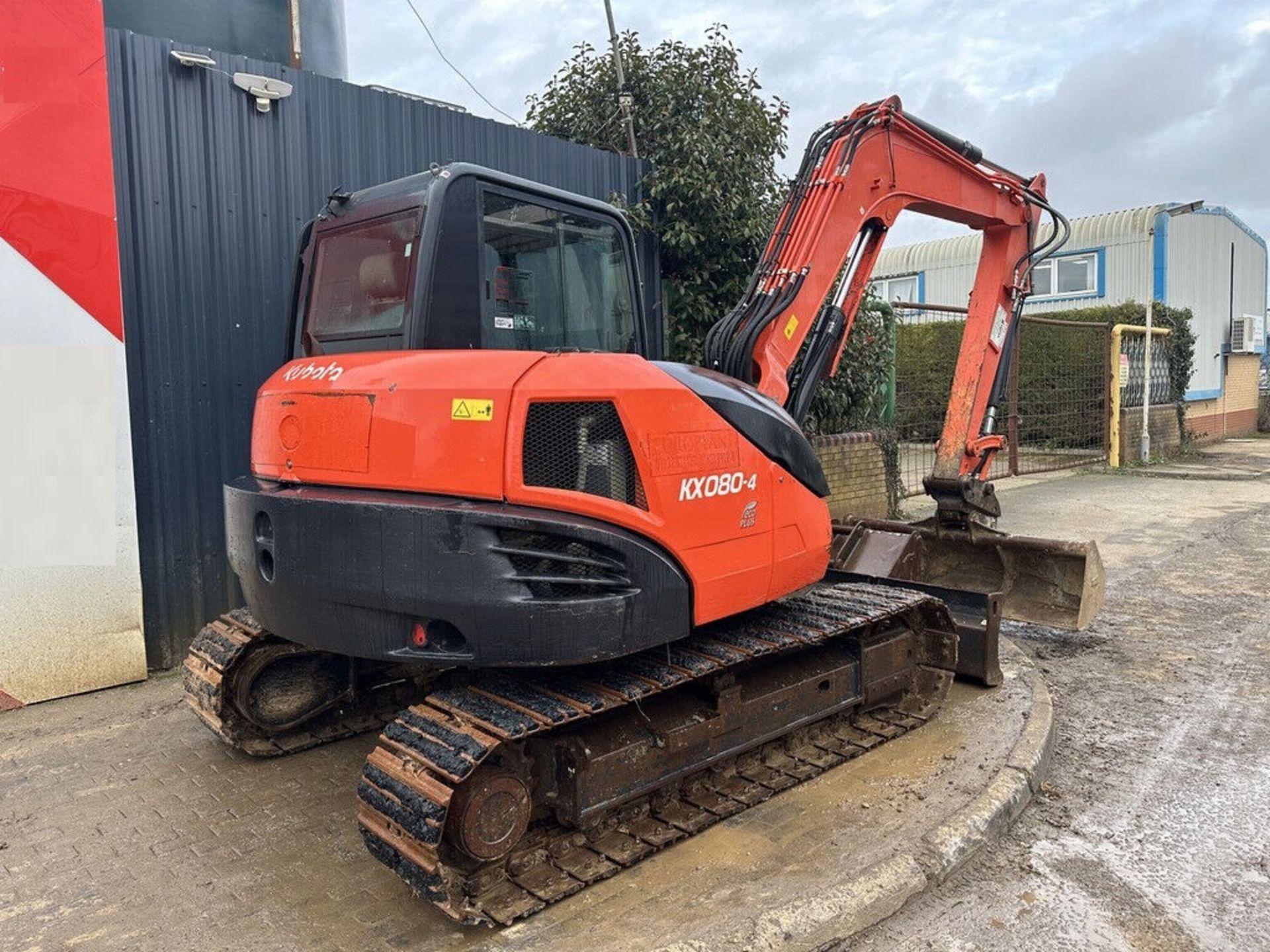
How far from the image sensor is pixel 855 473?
9.38 m

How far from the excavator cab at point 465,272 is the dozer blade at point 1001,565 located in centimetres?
240

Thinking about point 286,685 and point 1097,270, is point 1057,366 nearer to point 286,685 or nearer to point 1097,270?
point 1097,270

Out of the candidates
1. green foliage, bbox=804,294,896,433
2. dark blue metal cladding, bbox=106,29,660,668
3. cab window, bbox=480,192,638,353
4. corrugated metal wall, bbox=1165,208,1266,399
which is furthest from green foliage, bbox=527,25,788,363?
corrugated metal wall, bbox=1165,208,1266,399

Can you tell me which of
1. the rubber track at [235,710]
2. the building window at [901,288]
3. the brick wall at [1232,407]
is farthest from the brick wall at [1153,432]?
the rubber track at [235,710]

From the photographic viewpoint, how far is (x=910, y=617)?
4.76 metres

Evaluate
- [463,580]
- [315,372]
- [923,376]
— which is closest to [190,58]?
[315,372]

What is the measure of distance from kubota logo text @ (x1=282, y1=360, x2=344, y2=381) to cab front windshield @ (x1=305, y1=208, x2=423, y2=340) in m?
0.21

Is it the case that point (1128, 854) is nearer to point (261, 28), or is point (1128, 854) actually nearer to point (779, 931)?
point (779, 931)

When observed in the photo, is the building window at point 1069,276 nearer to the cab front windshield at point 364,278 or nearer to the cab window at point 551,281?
the cab window at point 551,281

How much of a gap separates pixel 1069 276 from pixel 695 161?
16.0 meters

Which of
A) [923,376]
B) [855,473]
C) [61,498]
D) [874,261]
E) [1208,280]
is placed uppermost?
[1208,280]

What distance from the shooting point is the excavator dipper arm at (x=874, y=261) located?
4711 mm

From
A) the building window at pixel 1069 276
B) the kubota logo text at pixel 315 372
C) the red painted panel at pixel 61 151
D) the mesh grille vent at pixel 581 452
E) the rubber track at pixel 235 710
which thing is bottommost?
the rubber track at pixel 235 710

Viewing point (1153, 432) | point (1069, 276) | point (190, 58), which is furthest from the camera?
point (1069, 276)
